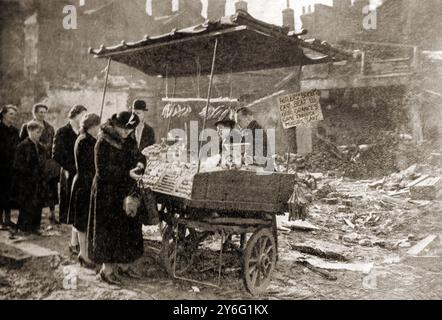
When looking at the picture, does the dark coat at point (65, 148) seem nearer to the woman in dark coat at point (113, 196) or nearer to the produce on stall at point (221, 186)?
the produce on stall at point (221, 186)

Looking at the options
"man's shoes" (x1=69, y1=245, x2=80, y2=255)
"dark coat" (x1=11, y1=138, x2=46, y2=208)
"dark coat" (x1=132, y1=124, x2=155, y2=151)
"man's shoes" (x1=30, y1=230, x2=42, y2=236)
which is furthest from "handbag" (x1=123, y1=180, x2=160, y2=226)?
"man's shoes" (x1=30, y1=230, x2=42, y2=236)

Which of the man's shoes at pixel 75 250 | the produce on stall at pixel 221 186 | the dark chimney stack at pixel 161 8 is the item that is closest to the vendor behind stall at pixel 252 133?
the produce on stall at pixel 221 186

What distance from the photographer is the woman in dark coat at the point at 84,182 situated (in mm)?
4953

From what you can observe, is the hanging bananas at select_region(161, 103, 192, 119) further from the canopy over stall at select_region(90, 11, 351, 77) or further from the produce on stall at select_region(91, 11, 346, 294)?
the produce on stall at select_region(91, 11, 346, 294)

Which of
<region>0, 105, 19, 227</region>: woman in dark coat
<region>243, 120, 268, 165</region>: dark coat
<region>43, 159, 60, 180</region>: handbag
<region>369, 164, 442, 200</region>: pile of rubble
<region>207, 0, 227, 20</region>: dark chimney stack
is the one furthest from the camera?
<region>207, 0, 227, 20</region>: dark chimney stack

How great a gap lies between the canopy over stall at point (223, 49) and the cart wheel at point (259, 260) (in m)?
2.42

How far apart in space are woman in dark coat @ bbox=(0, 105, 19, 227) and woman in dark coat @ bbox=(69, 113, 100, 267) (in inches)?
73.1

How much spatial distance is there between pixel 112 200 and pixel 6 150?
9.51 ft

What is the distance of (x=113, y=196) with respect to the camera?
4.52 meters

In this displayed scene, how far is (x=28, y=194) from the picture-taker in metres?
6.21

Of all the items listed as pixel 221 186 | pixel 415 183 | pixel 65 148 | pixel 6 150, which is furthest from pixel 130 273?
pixel 415 183

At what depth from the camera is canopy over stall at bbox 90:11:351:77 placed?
4203 millimetres
